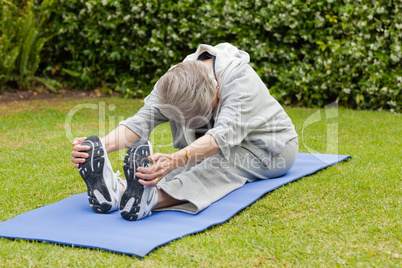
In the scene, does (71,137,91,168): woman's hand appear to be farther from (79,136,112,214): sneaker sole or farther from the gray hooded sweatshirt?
the gray hooded sweatshirt

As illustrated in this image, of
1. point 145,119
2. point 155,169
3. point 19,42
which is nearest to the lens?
point 155,169

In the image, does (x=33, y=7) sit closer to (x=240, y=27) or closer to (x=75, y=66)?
(x=75, y=66)

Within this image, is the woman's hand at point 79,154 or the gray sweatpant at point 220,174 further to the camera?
the gray sweatpant at point 220,174

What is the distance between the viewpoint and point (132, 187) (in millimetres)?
2418

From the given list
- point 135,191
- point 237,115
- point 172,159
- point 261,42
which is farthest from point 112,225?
point 261,42

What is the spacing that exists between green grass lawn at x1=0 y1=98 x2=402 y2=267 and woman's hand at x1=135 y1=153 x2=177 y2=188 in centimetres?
34

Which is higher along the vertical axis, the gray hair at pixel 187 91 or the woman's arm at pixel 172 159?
the gray hair at pixel 187 91

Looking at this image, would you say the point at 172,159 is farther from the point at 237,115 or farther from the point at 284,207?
the point at 284,207

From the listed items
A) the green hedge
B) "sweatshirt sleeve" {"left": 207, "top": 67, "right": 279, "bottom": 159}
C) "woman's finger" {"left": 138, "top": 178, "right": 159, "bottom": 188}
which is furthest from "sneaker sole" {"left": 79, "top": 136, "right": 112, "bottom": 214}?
the green hedge

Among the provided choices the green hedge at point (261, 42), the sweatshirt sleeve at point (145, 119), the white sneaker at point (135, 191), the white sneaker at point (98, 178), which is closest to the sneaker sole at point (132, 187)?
the white sneaker at point (135, 191)

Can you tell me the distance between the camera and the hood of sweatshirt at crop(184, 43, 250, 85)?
9.14 ft

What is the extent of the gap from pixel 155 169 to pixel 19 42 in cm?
500

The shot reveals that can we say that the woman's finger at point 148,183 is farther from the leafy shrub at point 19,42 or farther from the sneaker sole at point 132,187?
the leafy shrub at point 19,42

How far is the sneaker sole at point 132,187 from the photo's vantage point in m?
2.37
